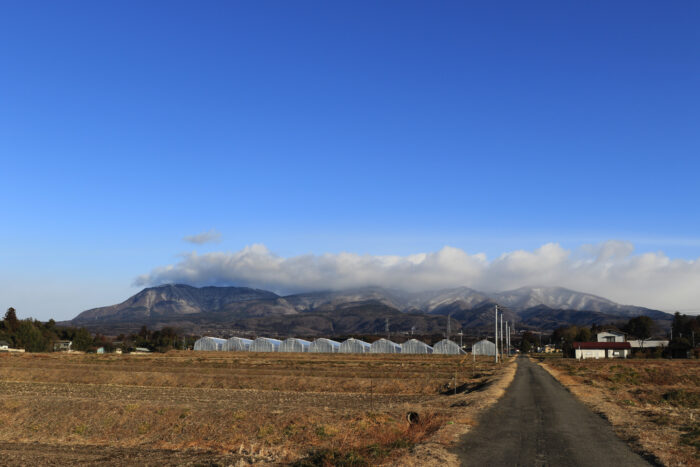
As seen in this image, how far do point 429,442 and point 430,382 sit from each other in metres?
41.2

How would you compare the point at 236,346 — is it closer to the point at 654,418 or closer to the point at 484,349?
the point at 484,349

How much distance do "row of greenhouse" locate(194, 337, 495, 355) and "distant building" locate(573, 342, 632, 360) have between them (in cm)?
3288

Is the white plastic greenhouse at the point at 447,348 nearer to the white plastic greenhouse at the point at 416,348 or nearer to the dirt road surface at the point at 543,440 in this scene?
the white plastic greenhouse at the point at 416,348

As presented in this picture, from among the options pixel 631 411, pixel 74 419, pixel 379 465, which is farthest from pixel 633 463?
pixel 74 419

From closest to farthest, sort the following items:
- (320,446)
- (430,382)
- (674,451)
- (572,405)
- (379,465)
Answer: (379,465) → (674,451) → (320,446) → (572,405) → (430,382)

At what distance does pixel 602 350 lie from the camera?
156 meters

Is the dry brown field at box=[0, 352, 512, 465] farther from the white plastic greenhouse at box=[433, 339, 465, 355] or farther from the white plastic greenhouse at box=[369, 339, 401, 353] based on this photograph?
the white plastic greenhouse at box=[369, 339, 401, 353]

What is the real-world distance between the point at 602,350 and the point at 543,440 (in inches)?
5800

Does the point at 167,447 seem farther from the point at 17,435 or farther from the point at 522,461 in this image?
the point at 522,461

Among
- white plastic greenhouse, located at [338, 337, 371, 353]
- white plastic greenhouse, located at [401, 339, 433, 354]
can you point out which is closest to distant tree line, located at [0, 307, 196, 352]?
white plastic greenhouse, located at [338, 337, 371, 353]

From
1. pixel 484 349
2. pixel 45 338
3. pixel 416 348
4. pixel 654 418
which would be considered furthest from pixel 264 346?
pixel 654 418

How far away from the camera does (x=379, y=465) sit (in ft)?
62.6

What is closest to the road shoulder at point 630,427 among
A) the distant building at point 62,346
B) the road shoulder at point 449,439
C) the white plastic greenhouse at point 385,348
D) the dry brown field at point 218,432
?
the road shoulder at point 449,439

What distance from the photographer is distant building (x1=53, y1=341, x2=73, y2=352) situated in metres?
174
